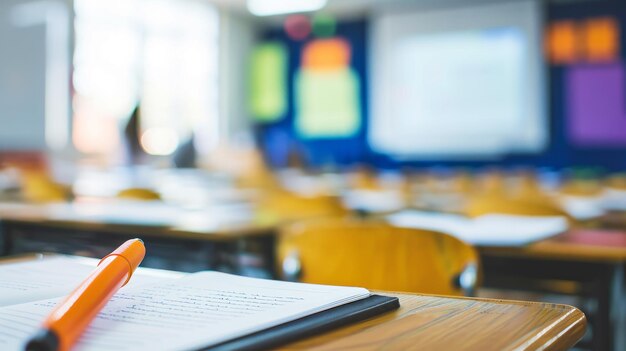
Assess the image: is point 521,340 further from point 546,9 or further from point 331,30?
point 331,30

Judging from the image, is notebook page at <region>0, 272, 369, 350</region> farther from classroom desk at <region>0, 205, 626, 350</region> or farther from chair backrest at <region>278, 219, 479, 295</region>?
classroom desk at <region>0, 205, 626, 350</region>

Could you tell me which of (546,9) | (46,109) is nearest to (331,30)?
(546,9)

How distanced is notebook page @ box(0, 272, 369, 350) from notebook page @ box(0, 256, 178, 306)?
0.24ft

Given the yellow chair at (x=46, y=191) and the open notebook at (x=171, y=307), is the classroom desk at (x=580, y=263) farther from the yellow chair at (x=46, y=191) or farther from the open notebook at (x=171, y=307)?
the yellow chair at (x=46, y=191)

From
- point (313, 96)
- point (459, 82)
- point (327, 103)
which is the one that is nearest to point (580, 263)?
point (459, 82)

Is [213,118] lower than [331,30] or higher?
lower

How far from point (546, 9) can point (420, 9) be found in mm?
1684

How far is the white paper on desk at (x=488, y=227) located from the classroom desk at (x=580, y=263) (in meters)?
0.03

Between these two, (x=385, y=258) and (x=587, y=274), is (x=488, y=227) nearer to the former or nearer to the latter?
(x=587, y=274)

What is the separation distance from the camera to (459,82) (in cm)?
934

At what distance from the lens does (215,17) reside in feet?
33.1

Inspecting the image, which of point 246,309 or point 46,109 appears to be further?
point 46,109

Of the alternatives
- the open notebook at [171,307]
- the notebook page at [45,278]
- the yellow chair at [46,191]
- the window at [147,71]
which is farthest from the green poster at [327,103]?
the open notebook at [171,307]

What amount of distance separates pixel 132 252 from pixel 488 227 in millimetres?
1289
